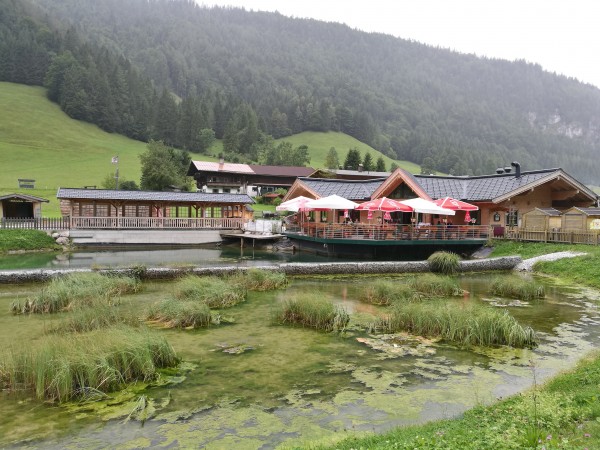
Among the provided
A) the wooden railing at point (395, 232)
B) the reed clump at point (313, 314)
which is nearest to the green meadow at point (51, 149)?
the wooden railing at point (395, 232)

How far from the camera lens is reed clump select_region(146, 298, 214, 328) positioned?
11.7 m

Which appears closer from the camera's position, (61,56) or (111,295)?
(111,295)

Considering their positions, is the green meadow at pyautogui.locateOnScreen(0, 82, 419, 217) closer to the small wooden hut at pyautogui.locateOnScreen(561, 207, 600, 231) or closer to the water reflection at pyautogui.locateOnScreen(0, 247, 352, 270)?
the water reflection at pyautogui.locateOnScreen(0, 247, 352, 270)

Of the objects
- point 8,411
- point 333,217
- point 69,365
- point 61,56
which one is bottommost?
point 8,411

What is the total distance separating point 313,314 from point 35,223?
95.9 feet

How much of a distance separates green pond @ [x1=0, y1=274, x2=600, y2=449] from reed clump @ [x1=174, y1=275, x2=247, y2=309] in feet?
4.96

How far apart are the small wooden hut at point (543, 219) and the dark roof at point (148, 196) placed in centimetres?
2258

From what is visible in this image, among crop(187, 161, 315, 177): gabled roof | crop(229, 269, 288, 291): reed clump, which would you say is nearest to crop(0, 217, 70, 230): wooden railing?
crop(229, 269, 288, 291): reed clump

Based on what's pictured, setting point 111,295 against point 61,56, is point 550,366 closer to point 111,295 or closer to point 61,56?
point 111,295

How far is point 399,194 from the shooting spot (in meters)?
32.4

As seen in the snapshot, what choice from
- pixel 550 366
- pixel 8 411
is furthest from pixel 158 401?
pixel 550 366

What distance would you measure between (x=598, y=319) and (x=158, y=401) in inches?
493

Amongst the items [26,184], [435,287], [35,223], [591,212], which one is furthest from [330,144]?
[435,287]

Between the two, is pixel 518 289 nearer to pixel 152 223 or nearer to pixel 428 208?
pixel 428 208
